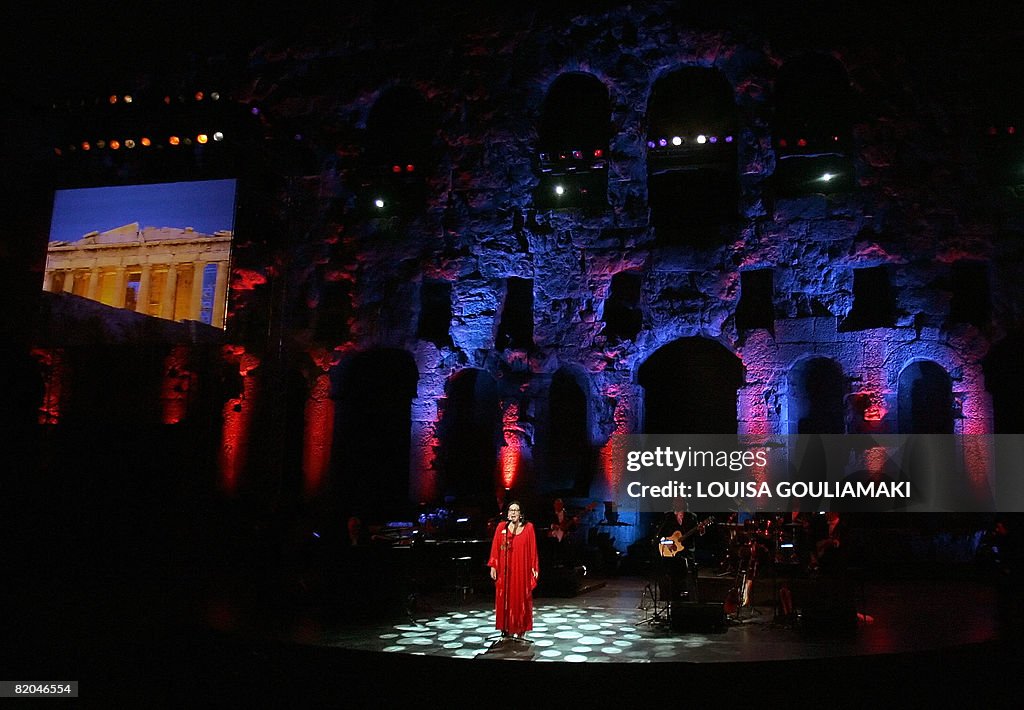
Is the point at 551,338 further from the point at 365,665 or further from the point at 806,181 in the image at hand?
the point at 365,665

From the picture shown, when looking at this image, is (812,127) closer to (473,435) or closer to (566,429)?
(566,429)

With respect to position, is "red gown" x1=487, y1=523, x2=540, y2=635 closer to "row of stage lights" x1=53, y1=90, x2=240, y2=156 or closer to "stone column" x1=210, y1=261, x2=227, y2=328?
"stone column" x1=210, y1=261, x2=227, y2=328

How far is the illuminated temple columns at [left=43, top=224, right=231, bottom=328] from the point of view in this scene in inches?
715

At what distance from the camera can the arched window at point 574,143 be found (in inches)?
713

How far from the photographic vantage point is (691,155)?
58.1 feet

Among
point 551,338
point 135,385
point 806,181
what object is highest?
point 806,181

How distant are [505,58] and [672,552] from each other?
1374 centimetres

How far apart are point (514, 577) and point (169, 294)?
13517mm

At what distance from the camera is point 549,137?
19.0 m

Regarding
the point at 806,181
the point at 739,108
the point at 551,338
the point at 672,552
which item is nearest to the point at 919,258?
the point at 806,181

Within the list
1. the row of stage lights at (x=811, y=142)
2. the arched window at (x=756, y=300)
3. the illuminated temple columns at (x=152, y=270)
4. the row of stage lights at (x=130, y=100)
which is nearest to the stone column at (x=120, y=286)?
the illuminated temple columns at (x=152, y=270)

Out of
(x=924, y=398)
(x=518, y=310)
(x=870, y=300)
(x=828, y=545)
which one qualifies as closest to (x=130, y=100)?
(x=518, y=310)

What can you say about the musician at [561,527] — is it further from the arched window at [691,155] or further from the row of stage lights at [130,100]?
the row of stage lights at [130,100]

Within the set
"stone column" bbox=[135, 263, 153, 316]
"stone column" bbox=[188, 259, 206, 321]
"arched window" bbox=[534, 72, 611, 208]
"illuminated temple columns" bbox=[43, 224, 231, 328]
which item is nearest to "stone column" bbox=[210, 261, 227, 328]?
"illuminated temple columns" bbox=[43, 224, 231, 328]
